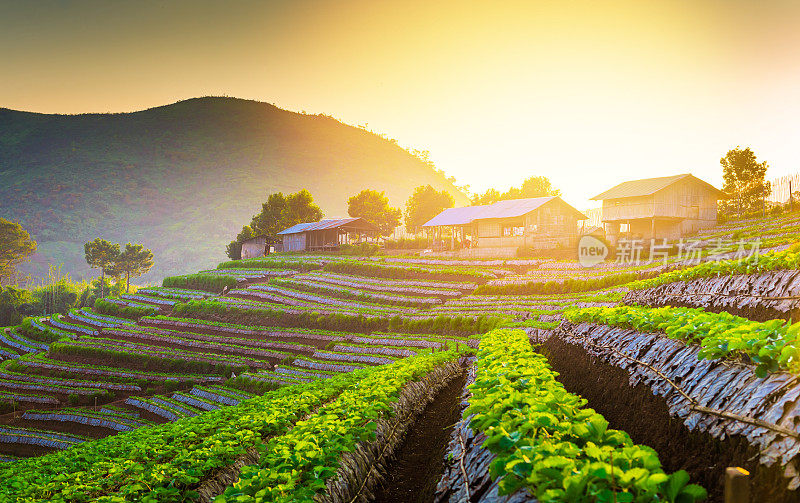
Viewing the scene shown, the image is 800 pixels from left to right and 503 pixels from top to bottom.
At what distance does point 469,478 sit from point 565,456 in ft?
7.17

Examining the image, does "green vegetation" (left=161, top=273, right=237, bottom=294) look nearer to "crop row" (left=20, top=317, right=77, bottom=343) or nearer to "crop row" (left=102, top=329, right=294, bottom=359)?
"crop row" (left=20, top=317, right=77, bottom=343)

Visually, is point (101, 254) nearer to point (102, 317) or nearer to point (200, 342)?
point (102, 317)

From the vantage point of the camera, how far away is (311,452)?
6629 mm

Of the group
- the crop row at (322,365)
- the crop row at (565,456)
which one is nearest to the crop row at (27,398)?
the crop row at (322,365)

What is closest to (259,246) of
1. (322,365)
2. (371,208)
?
(371,208)

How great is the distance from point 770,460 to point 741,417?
2.29 ft

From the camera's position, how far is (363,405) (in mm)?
9703

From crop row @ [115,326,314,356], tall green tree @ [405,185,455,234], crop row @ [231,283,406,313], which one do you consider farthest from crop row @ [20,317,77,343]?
tall green tree @ [405,185,455,234]

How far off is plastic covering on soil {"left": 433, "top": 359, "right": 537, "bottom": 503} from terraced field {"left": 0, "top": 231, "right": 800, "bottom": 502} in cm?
4

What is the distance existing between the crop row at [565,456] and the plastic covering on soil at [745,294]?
6812 millimetres

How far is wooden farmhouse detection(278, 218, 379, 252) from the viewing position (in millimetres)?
82188

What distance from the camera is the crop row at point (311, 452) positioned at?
229 inches

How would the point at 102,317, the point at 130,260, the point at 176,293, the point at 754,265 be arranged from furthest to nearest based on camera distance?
1. the point at 130,260
2. the point at 176,293
3. the point at 102,317
4. the point at 754,265

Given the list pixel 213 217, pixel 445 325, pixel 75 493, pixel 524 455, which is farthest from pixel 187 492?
pixel 213 217
